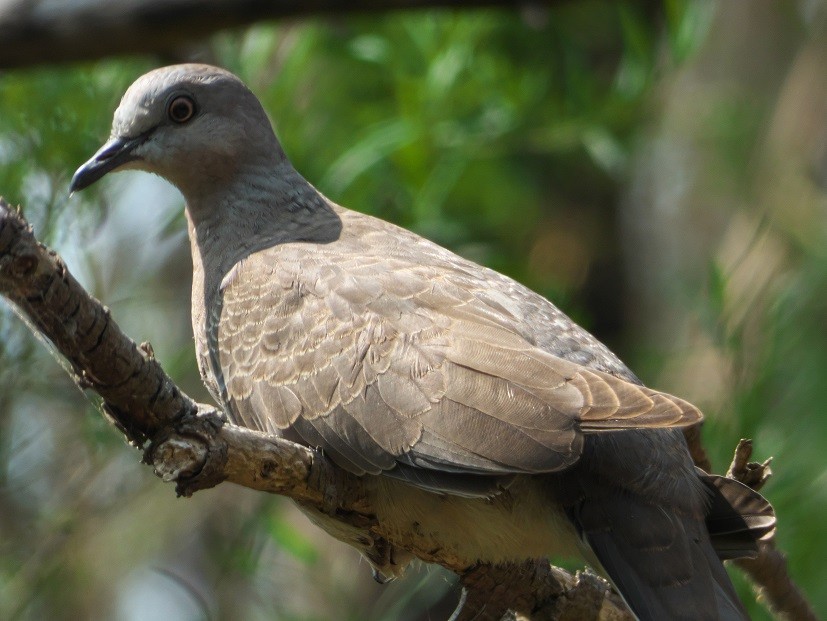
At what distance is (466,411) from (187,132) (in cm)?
165

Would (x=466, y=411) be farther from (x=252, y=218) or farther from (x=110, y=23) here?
(x=110, y=23)

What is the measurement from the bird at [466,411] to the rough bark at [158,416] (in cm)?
11

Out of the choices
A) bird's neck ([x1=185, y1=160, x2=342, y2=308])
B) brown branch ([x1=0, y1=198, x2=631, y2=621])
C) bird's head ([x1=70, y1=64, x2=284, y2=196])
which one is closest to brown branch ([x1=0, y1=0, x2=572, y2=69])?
bird's head ([x1=70, y1=64, x2=284, y2=196])

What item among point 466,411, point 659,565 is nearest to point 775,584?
point 659,565

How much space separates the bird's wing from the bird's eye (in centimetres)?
63

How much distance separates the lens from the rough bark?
8.33ft

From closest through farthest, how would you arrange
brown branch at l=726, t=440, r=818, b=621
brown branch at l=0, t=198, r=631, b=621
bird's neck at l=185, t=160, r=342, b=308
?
brown branch at l=0, t=198, r=631, b=621 < brown branch at l=726, t=440, r=818, b=621 < bird's neck at l=185, t=160, r=342, b=308

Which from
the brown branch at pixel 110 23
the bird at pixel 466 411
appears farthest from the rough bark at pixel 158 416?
the brown branch at pixel 110 23

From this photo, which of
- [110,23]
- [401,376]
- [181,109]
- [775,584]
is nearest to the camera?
[401,376]

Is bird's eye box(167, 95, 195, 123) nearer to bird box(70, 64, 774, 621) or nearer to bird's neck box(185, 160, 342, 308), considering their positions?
bird box(70, 64, 774, 621)

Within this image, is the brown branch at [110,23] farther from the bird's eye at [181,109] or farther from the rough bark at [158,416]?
the rough bark at [158,416]

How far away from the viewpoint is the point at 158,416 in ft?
9.06

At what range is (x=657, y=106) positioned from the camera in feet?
26.9

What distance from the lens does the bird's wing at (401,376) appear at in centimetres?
311
